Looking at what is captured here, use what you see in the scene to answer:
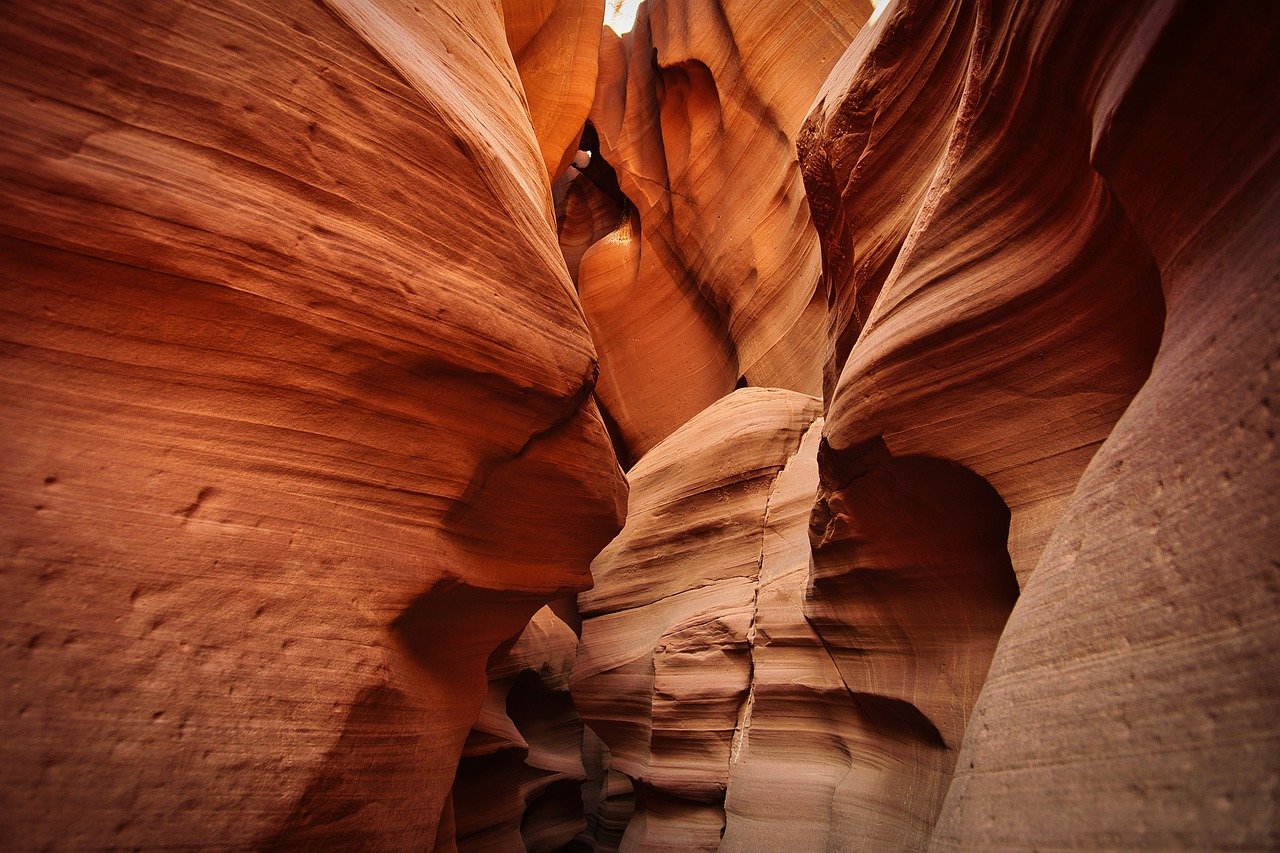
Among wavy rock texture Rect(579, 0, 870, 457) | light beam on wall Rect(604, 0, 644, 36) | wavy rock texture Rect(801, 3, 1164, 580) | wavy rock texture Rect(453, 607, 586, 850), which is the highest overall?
light beam on wall Rect(604, 0, 644, 36)

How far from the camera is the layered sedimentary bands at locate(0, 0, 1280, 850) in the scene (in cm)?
181

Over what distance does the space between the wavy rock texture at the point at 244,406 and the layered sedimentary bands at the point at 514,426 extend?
0.01 m

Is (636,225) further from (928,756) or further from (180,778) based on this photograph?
(180,778)

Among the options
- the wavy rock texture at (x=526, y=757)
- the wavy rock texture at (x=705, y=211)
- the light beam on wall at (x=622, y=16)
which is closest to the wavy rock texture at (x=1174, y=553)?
the wavy rock texture at (x=526, y=757)

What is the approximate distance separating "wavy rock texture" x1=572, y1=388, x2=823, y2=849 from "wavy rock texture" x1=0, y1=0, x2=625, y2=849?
3.38 meters

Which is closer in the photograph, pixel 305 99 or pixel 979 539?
pixel 305 99

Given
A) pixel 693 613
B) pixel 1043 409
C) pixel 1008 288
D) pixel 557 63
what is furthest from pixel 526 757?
pixel 557 63

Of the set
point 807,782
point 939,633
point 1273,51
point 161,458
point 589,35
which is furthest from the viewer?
point 589,35

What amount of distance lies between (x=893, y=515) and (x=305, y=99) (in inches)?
139

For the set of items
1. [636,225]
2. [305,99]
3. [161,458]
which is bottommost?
[161,458]

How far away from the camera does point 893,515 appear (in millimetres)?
4281

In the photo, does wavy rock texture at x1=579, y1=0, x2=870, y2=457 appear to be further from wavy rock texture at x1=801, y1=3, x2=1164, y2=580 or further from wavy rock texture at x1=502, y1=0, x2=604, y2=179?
wavy rock texture at x1=801, y1=3, x2=1164, y2=580

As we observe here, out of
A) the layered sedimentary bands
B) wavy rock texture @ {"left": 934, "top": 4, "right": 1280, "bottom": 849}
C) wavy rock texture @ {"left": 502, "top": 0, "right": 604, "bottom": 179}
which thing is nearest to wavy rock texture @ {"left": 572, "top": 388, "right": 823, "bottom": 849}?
the layered sedimentary bands

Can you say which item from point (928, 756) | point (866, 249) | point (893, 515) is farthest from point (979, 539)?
point (866, 249)
